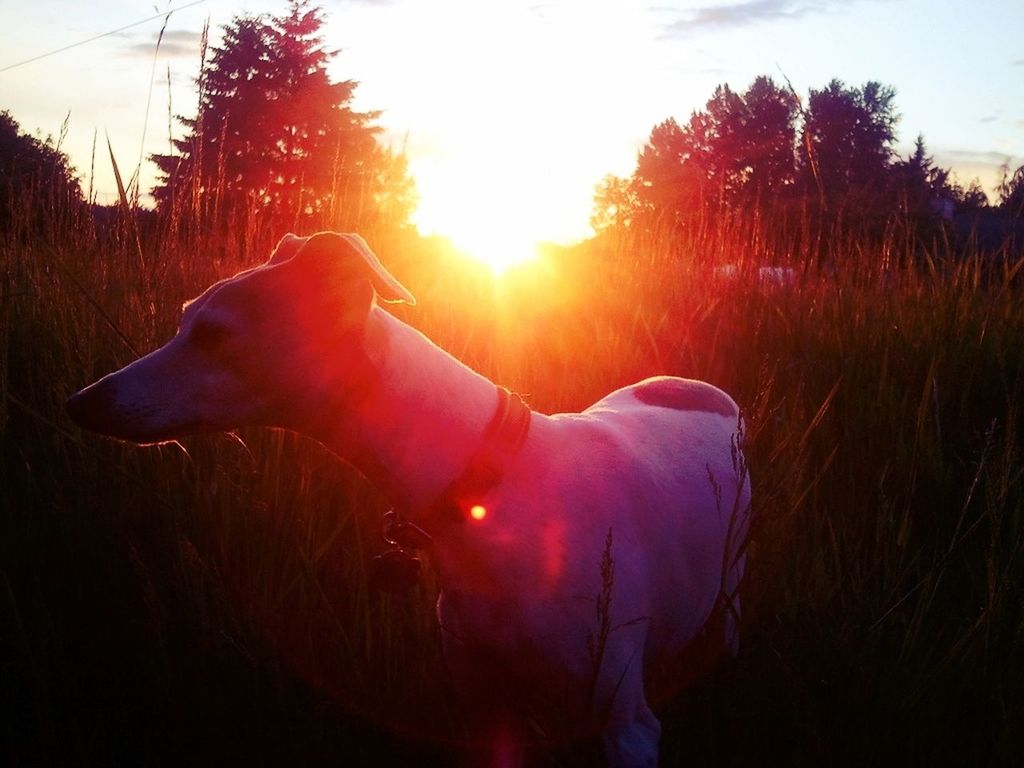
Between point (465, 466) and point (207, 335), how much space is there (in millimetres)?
722

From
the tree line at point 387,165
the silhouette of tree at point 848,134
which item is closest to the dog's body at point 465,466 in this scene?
the tree line at point 387,165

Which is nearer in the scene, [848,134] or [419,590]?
[419,590]

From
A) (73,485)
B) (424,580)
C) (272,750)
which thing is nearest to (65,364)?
(73,485)

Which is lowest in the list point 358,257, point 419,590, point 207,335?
point 419,590

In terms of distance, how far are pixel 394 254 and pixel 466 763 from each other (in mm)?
4219

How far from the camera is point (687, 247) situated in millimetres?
6863

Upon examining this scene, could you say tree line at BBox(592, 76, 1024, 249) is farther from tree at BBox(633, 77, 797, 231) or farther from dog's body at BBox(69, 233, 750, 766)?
dog's body at BBox(69, 233, 750, 766)

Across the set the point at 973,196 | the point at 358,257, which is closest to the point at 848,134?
the point at 973,196

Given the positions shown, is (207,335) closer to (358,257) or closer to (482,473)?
(358,257)

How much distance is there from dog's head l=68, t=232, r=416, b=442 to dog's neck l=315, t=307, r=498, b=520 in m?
0.06

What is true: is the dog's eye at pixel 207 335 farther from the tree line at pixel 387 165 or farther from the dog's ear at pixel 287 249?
the tree line at pixel 387 165

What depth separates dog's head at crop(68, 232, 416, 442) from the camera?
2.01 m

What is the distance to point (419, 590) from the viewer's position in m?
2.56

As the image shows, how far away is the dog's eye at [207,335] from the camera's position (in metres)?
2.07
